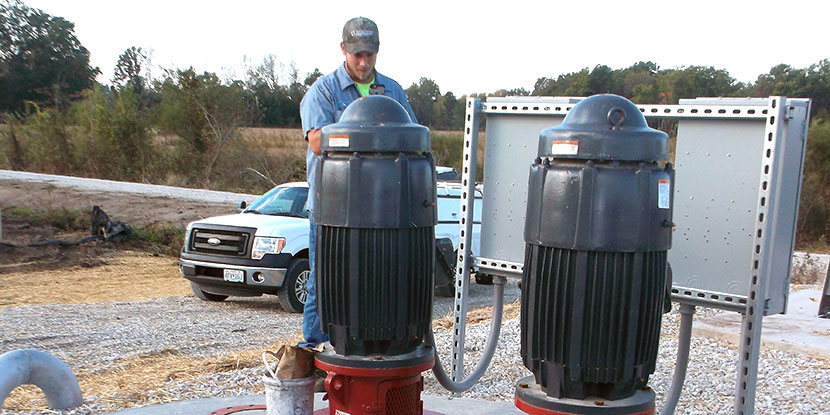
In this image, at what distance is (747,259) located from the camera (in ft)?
11.4

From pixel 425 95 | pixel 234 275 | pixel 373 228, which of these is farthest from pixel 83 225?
A: pixel 425 95

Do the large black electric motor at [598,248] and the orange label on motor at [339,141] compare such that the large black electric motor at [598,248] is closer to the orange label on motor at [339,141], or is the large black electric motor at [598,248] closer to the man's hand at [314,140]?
the orange label on motor at [339,141]

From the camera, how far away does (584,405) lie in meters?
2.77

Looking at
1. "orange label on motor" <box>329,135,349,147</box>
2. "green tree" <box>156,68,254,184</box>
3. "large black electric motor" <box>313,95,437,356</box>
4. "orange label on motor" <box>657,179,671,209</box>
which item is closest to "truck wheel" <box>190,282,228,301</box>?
"large black electric motor" <box>313,95,437,356</box>

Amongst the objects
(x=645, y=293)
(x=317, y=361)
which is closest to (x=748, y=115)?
(x=645, y=293)

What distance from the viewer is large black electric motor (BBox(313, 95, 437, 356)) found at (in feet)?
10.7

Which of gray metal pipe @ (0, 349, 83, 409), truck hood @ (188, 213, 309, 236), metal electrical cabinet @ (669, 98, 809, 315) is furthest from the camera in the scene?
truck hood @ (188, 213, 309, 236)

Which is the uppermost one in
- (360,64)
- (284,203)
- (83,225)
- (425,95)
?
(425,95)

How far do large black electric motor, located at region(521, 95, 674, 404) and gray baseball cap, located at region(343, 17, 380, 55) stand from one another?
1.39 metres

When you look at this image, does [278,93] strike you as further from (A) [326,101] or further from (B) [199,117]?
(A) [326,101]

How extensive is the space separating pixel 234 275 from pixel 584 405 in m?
7.60

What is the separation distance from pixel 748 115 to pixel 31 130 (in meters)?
30.4

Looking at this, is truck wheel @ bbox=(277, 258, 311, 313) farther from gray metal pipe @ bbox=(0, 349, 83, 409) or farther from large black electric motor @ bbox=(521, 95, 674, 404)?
large black electric motor @ bbox=(521, 95, 674, 404)

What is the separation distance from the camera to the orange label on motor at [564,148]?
2.72 metres
